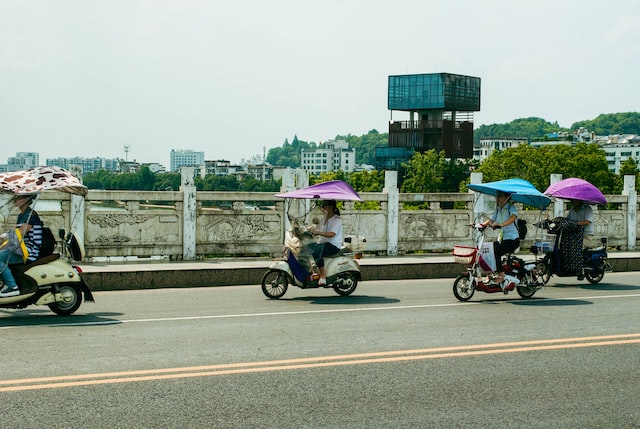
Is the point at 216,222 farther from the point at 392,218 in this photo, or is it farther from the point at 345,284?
the point at 345,284

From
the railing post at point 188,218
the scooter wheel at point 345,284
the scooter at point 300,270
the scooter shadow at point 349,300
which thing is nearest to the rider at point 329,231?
the scooter at point 300,270

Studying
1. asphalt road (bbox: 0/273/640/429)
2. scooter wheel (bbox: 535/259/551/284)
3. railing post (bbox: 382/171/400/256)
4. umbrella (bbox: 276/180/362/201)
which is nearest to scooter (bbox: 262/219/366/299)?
umbrella (bbox: 276/180/362/201)

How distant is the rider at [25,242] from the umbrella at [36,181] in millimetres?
169

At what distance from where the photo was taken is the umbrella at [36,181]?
12.1m

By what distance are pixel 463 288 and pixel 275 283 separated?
3.08 m

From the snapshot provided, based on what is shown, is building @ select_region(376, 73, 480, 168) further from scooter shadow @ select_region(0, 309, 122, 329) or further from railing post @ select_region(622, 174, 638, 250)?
scooter shadow @ select_region(0, 309, 122, 329)

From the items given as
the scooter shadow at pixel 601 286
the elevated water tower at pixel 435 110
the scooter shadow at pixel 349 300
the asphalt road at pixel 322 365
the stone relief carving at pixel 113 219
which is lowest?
the asphalt road at pixel 322 365

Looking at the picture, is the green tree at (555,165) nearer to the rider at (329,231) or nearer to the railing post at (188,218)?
the railing post at (188,218)

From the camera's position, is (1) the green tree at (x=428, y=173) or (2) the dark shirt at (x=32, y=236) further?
(1) the green tree at (x=428, y=173)

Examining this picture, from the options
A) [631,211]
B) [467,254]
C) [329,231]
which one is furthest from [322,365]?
[631,211]

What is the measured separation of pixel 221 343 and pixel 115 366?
1596 mm

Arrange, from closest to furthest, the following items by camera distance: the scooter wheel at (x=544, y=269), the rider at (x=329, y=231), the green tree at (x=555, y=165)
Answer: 1. the rider at (x=329, y=231)
2. the scooter wheel at (x=544, y=269)
3. the green tree at (x=555, y=165)

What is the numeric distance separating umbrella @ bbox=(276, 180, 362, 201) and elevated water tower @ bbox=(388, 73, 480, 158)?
136511mm

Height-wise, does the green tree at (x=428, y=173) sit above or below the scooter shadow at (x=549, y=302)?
above
